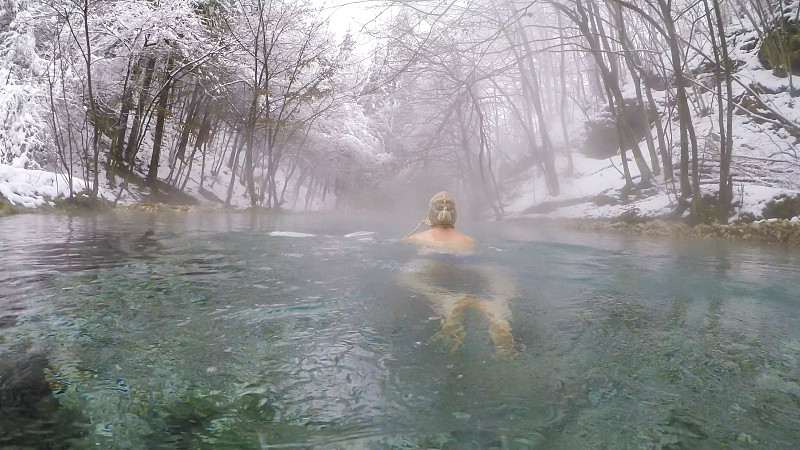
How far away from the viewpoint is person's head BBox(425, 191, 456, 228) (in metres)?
5.89

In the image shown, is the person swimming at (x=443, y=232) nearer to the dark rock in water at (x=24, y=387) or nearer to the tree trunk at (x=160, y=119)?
the dark rock in water at (x=24, y=387)

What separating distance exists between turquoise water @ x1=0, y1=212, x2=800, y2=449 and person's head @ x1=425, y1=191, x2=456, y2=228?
1.24 m

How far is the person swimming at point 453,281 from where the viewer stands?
9.98 ft

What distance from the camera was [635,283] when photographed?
16.2ft

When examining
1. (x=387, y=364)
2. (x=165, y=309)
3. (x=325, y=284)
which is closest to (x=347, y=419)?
(x=387, y=364)

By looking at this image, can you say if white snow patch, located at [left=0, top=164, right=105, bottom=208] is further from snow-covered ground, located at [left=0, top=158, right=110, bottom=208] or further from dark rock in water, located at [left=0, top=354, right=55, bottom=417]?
dark rock in water, located at [left=0, top=354, right=55, bottom=417]

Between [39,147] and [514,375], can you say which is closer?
[514,375]

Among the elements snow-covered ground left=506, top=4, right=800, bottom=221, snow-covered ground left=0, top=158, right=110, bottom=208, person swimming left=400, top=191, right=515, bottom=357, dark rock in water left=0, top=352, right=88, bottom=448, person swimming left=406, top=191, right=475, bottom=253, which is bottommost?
dark rock in water left=0, top=352, right=88, bottom=448

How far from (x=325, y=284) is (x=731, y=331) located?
3.03 m

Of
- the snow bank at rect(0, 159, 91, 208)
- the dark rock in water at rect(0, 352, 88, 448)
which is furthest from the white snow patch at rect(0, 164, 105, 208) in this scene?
the dark rock in water at rect(0, 352, 88, 448)

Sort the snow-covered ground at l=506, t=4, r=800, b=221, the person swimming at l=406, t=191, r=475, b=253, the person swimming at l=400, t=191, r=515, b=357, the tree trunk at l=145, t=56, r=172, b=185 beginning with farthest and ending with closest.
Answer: the tree trunk at l=145, t=56, r=172, b=185
the snow-covered ground at l=506, t=4, r=800, b=221
the person swimming at l=406, t=191, r=475, b=253
the person swimming at l=400, t=191, r=515, b=357

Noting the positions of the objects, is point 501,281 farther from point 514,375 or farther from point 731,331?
point 514,375

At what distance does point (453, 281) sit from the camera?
4.54m

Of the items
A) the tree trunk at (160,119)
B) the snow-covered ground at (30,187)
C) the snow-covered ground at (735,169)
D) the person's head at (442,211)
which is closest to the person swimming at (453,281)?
the person's head at (442,211)
